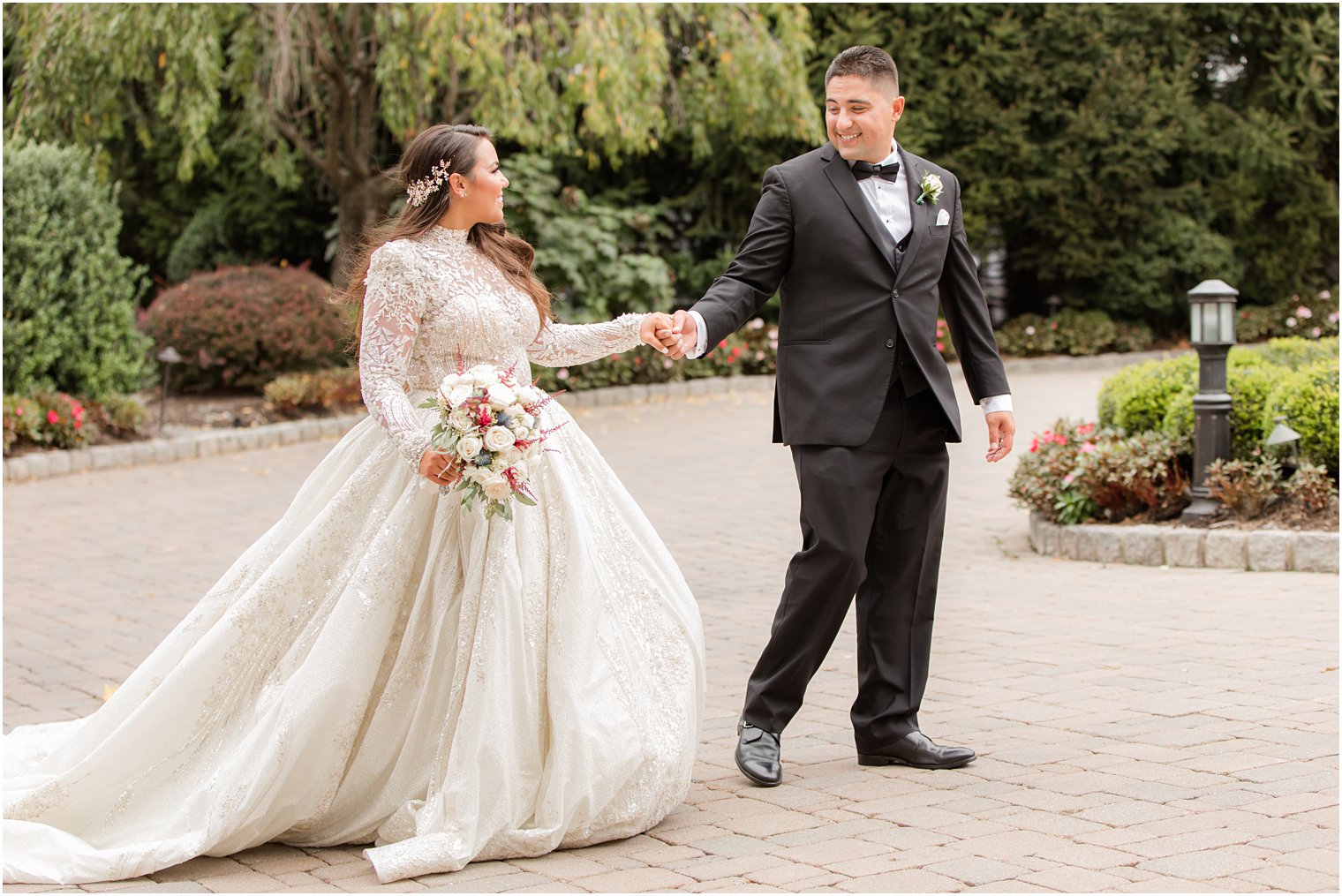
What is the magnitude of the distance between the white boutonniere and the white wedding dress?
118cm

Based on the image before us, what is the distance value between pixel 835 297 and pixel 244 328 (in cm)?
1046

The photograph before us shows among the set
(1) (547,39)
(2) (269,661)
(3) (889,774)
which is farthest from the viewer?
(1) (547,39)

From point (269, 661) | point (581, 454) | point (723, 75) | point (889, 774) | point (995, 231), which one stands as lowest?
point (889, 774)

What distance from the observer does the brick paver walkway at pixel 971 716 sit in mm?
3389

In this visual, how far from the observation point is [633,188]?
1794 centimetres

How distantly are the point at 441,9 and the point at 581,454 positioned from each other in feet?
30.4

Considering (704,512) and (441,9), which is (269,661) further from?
(441,9)

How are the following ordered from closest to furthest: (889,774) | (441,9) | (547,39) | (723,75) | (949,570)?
(889,774) → (949,570) → (441,9) → (547,39) → (723,75)

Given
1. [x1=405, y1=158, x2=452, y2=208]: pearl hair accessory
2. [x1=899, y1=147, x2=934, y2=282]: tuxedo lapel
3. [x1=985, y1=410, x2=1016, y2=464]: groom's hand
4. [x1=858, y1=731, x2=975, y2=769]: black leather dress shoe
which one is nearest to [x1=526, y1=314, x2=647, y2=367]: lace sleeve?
[x1=405, y1=158, x2=452, y2=208]: pearl hair accessory

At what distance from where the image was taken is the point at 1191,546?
7.06 metres

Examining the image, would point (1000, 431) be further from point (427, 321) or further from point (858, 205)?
point (427, 321)

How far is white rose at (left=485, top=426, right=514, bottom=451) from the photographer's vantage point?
11.6 ft

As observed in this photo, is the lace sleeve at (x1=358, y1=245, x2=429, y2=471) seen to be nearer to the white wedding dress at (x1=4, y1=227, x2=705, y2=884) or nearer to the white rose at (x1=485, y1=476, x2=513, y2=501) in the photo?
the white wedding dress at (x1=4, y1=227, x2=705, y2=884)

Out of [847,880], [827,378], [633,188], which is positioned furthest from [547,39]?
[847,880]
